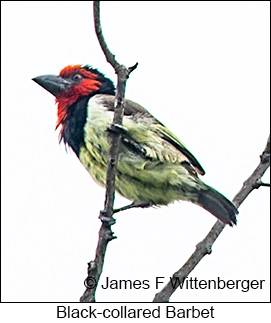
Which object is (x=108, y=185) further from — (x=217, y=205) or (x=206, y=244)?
(x=217, y=205)

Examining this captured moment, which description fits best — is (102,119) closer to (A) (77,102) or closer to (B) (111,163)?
(A) (77,102)

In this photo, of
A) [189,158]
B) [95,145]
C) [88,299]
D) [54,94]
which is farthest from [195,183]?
[88,299]

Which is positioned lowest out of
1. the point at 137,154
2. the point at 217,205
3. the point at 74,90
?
the point at 217,205

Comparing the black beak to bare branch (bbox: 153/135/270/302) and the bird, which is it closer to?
the bird

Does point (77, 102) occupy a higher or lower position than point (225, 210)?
higher

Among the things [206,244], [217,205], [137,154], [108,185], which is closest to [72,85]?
[137,154]

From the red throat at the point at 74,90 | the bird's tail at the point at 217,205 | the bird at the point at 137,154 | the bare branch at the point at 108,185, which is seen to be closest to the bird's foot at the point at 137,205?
the bird at the point at 137,154

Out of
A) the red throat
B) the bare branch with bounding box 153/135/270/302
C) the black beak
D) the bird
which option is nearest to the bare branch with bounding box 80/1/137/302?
the bare branch with bounding box 153/135/270/302
